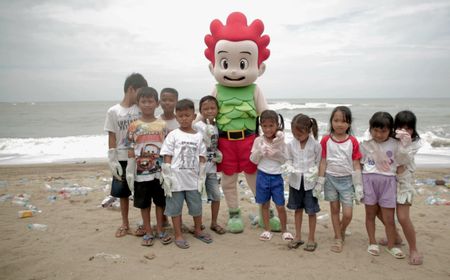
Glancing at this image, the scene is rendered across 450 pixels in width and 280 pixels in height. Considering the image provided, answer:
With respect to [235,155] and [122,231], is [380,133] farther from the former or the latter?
[122,231]

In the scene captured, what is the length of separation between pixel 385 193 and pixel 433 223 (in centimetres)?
191

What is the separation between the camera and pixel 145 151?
398 centimetres

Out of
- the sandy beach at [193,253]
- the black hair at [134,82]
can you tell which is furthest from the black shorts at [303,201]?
the black hair at [134,82]

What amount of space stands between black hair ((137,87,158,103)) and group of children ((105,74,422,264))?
0.01 metres

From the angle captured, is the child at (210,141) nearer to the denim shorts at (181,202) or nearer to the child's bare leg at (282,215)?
the denim shorts at (181,202)

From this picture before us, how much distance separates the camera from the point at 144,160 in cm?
397

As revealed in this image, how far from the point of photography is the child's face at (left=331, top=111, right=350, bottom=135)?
12.1 ft

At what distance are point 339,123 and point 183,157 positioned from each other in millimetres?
1858

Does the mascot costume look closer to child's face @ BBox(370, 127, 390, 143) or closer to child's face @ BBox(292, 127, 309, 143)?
child's face @ BBox(292, 127, 309, 143)

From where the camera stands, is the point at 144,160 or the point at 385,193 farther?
the point at 144,160

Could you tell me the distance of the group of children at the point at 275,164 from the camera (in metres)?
3.60

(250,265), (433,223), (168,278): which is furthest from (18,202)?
(433,223)

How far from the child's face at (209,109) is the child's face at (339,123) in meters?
1.54

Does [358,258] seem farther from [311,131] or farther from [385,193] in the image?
[311,131]
